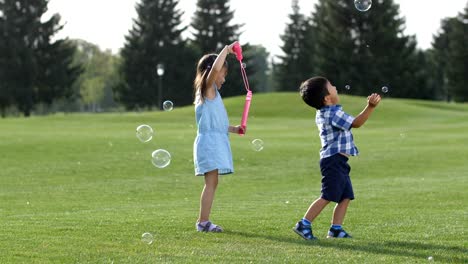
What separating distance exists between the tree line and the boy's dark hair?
250ft

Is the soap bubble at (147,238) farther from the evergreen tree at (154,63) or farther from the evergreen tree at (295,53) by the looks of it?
the evergreen tree at (295,53)

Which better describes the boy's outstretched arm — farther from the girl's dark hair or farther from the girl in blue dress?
the girl's dark hair

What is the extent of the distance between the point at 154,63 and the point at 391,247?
83691 mm

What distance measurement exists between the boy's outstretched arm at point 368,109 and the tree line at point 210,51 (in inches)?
3018

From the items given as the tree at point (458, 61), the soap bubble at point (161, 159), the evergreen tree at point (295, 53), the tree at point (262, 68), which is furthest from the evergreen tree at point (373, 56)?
the soap bubble at point (161, 159)

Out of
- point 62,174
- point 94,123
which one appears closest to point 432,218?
point 62,174

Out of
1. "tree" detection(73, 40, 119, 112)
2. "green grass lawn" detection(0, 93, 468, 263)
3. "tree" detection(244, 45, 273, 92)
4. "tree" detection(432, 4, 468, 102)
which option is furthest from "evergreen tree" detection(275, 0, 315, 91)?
"green grass lawn" detection(0, 93, 468, 263)

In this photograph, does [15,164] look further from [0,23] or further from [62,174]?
[0,23]

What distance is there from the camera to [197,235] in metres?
8.73

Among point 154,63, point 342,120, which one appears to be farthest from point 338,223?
point 154,63

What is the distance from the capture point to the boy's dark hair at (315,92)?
27.7ft

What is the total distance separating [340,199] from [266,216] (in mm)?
2355

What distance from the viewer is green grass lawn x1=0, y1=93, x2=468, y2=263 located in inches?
304

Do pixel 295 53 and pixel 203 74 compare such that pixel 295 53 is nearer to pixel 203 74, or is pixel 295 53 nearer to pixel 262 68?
pixel 262 68
